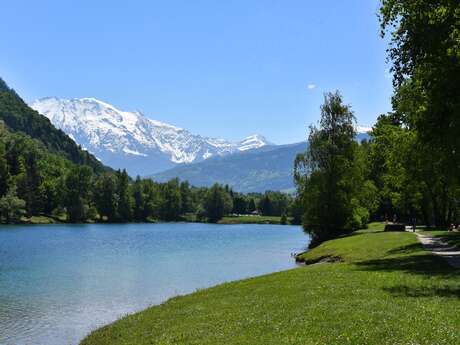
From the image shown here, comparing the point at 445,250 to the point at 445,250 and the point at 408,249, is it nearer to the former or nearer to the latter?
the point at 445,250

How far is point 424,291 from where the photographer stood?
2473cm

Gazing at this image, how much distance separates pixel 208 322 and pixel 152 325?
4.00 meters

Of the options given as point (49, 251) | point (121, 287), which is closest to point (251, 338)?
point (121, 287)

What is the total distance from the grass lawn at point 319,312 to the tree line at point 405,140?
379 inches

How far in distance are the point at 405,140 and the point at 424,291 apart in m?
32.2

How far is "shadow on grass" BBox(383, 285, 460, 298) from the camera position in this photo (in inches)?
931

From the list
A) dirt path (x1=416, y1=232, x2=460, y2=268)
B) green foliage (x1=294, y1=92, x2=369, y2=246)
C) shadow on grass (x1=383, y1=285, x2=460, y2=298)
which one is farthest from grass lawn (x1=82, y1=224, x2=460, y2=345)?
green foliage (x1=294, y1=92, x2=369, y2=246)

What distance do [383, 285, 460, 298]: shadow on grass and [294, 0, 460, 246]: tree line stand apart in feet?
31.7

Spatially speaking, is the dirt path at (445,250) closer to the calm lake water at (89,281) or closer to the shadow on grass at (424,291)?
the shadow on grass at (424,291)

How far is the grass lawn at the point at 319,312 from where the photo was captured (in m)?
17.8

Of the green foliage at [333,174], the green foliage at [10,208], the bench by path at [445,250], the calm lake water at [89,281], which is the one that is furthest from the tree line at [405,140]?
the green foliage at [10,208]

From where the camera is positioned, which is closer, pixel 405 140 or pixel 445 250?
pixel 445 250

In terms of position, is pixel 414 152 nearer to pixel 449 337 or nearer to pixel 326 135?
pixel 326 135

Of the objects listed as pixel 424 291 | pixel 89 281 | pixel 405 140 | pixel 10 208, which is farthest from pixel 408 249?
pixel 10 208
